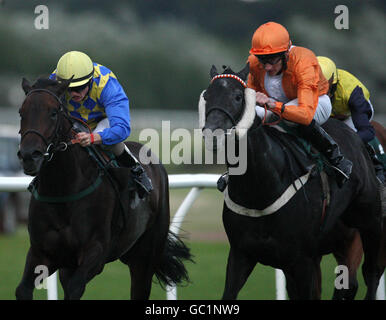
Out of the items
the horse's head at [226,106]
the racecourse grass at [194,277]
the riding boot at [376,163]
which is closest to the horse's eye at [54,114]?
the horse's head at [226,106]

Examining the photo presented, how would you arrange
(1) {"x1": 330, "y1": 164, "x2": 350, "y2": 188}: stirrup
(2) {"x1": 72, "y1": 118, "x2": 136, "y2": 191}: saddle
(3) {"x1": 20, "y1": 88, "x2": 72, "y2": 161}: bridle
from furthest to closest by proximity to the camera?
(1) {"x1": 330, "y1": 164, "x2": 350, "y2": 188}: stirrup, (2) {"x1": 72, "y1": 118, "x2": 136, "y2": 191}: saddle, (3) {"x1": 20, "y1": 88, "x2": 72, "y2": 161}: bridle

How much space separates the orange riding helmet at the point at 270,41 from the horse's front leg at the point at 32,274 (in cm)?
160

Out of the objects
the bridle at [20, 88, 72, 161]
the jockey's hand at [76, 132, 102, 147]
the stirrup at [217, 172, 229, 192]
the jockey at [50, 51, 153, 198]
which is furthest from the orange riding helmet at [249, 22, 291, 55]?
the bridle at [20, 88, 72, 161]

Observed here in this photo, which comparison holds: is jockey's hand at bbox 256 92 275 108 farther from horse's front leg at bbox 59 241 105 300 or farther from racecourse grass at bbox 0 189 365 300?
racecourse grass at bbox 0 189 365 300

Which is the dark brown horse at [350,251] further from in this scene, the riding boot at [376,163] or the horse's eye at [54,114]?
the horse's eye at [54,114]

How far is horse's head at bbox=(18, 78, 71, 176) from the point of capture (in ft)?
11.9

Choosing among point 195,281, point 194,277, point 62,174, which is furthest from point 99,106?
point 194,277

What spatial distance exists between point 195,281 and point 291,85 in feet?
11.1

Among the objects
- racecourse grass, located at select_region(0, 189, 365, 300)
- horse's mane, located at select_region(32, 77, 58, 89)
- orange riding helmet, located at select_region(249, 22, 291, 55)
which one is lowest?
racecourse grass, located at select_region(0, 189, 365, 300)

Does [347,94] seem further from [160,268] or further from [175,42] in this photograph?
[175,42]

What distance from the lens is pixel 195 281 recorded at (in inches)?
290

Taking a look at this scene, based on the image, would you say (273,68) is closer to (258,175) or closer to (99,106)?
(258,175)

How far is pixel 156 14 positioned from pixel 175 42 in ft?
11.6

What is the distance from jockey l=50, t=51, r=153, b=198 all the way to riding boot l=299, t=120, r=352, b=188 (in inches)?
40.3
